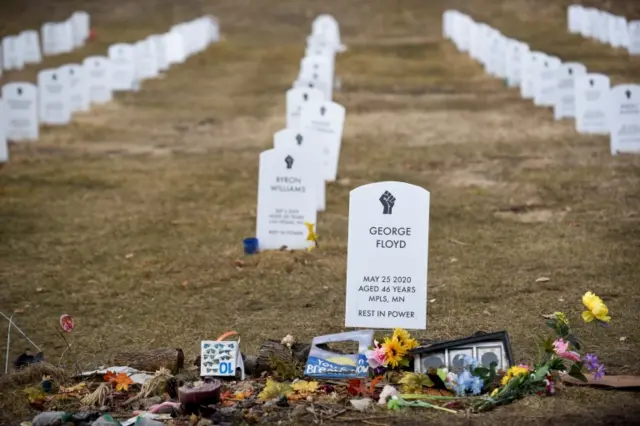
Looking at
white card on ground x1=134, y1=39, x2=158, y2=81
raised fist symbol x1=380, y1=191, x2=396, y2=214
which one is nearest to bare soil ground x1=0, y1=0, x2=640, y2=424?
raised fist symbol x1=380, y1=191, x2=396, y2=214

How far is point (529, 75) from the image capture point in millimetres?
23750

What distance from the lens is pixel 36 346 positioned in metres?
9.27

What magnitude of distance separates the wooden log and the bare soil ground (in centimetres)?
83

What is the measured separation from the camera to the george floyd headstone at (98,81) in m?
25.5

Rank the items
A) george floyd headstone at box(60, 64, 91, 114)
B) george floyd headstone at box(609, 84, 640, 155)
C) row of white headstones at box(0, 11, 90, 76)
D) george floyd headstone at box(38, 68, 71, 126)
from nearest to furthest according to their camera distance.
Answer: george floyd headstone at box(609, 84, 640, 155), george floyd headstone at box(38, 68, 71, 126), george floyd headstone at box(60, 64, 91, 114), row of white headstones at box(0, 11, 90, 76)

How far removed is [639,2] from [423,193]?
118 feet

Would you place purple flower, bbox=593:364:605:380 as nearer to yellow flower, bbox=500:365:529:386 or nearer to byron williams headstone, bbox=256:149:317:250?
yellow flower, bbox=500:365:529:386

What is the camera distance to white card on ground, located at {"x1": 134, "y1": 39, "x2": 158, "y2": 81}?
30156 millimetres

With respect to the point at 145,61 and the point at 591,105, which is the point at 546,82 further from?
the point at 145,61

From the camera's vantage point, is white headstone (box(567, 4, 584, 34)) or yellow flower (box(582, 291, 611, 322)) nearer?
yellow flower (box(582, 291, 611, 322))

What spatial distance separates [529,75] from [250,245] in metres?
13.4

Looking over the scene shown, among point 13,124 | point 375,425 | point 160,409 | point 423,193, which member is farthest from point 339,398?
point 13,124

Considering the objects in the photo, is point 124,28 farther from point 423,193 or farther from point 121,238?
point 423,193

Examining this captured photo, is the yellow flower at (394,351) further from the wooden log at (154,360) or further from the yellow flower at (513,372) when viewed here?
the wooden log at (154,360)
